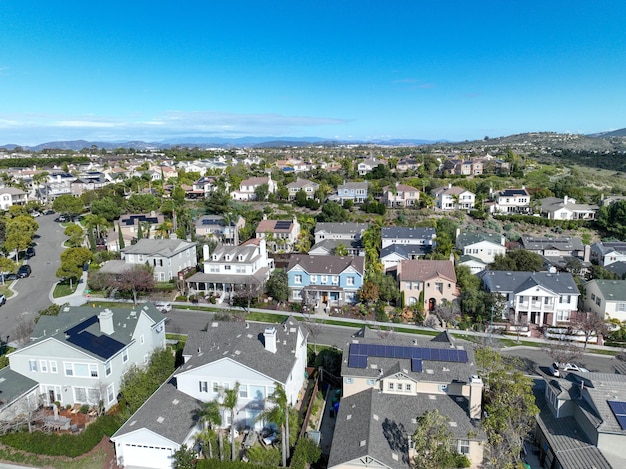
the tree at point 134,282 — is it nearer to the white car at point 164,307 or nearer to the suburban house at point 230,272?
the white car at point 164,307

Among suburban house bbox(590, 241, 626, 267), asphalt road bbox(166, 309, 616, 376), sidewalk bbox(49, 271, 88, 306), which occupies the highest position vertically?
suburban house bbox(590, 241, 626, 267)

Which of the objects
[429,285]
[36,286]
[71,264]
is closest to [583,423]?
[429,285]

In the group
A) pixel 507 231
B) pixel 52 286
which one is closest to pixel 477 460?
pixel 52 286

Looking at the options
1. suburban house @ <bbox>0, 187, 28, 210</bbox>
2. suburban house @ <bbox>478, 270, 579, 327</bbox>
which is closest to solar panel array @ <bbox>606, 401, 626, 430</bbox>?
suburban house @ <bbox>478, 270, 579, 327</bbox>

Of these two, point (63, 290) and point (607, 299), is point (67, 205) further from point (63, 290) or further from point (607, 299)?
point (607, 299)

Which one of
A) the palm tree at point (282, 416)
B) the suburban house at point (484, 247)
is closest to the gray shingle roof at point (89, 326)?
the palm tree at point (282, 416)

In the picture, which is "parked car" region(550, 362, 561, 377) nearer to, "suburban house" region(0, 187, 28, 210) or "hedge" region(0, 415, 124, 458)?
"hedge" region(0, 415, 124, 458)
